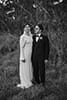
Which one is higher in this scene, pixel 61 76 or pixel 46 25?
pixel 46 25

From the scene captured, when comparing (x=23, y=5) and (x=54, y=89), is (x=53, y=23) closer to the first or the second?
(x=23, y=5)

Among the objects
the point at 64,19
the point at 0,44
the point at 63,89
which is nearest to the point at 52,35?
the point at 64,19

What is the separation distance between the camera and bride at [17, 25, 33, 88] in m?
6.80

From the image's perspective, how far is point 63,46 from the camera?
1067 centimetres

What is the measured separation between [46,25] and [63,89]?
517 cm

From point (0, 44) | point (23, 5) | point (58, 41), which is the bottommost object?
point (0, 44)

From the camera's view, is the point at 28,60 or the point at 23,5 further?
the point at 23,5

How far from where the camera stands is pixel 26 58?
686cm

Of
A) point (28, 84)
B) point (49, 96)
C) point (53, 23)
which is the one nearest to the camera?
point (49, 96)

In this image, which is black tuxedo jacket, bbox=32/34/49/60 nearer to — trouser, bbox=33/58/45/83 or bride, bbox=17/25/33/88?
trouser, bbox=33/58/45/83

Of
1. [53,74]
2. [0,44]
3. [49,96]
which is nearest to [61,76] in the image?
[53,74]

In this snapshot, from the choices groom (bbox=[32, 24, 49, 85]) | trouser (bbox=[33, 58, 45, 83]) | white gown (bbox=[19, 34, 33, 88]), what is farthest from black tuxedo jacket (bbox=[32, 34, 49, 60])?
white gown (bbox=[19, 34, 33, 88])

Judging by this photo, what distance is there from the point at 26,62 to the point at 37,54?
1.61 ft

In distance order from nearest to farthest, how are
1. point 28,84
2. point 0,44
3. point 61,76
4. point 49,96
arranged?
point 49,96
point 28,84
point 61,76
point 0,44
